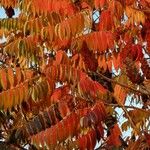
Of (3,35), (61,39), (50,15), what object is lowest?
(61,39)

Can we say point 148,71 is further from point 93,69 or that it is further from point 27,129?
point 27,129

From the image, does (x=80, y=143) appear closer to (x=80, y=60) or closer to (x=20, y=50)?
(x=80, y=60)

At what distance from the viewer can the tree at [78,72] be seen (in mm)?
4941

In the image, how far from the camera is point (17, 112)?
789 centimetres

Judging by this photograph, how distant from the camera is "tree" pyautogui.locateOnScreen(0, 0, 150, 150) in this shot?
4941 millimetres

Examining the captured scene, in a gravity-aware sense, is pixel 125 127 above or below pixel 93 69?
below

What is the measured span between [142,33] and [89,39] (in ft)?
3.06

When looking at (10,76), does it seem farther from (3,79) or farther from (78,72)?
(78,72)

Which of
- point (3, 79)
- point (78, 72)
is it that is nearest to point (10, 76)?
point (3, 79)

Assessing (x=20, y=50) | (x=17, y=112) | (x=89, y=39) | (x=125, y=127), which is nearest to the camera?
(x=89, y=39)

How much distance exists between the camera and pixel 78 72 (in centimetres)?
498

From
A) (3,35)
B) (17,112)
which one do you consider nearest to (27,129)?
(17,112)

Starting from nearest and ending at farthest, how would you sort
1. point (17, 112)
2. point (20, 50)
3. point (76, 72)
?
1. point (76, 72)
2. point (20, 50)
3. point (17, 112)

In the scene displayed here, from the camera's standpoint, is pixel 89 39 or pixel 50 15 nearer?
pixel 89 39
